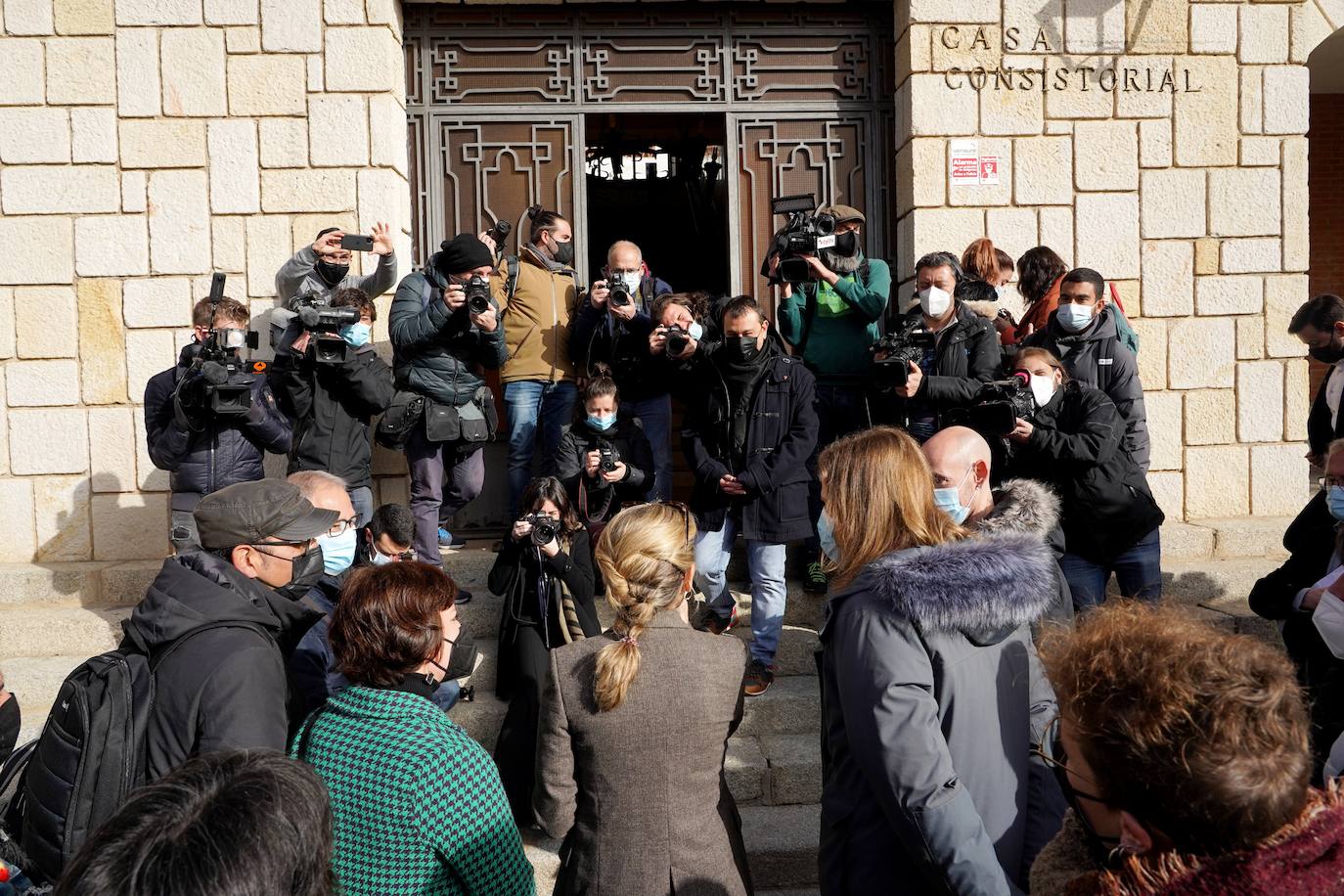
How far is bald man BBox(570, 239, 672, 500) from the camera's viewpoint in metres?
5.37

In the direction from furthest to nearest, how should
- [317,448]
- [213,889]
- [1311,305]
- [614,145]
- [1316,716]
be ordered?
[614,145]
[1311,305]
[317,448]
[1316,716]
[213,889]

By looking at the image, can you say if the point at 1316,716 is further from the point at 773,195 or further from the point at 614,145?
the point at 614,145

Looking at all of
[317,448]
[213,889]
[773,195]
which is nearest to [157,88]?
[317,448]

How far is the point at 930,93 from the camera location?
6.29m

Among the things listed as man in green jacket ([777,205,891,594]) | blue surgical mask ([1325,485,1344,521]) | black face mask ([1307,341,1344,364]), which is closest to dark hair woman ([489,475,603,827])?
man in green jacket ([777,205,891,594])

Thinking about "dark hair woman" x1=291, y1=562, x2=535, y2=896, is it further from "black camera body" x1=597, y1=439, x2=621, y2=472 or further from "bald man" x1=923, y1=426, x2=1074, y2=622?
"black camera body" x1=597, y1=439, x2=621, y2=472

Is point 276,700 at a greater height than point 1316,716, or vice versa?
point 276,700

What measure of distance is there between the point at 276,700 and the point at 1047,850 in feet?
5.08

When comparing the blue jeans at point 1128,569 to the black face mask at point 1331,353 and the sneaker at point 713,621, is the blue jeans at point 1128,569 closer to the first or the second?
the sneaker at point 713,621

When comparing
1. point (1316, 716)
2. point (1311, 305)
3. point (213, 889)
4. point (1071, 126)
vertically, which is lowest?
point (1316, 716)

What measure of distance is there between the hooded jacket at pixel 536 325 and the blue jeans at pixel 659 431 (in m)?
0.52

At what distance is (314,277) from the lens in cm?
554

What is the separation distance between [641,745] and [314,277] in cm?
387

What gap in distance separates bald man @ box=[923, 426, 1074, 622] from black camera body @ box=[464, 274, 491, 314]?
281 cm
